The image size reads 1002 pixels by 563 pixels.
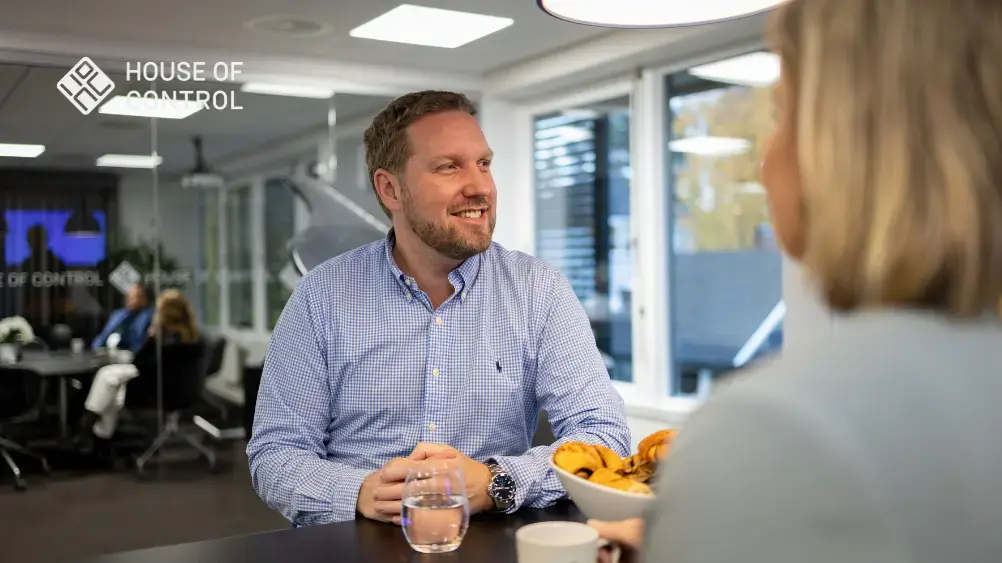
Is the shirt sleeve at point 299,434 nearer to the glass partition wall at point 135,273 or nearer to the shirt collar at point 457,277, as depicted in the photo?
the shirt collar at point 457,277

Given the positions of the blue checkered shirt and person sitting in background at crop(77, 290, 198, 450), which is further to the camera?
person sitting in background at crop(77, 290, 198, 450)

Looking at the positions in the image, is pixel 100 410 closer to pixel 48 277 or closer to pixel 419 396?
pixel 48 277

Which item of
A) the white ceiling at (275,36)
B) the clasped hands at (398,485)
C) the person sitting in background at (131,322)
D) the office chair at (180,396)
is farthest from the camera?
the office chair at (180,396)

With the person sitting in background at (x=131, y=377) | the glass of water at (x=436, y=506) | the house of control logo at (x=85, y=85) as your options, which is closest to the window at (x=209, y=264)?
the person sitting in background at (x=131, y=377)

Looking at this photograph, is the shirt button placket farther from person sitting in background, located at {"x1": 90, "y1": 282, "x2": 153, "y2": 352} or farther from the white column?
the white column

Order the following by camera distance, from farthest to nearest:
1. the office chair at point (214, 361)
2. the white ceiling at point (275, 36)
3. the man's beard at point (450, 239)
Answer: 1. the office chair at point (214, 361)
2. the white ceiling at point (275, 36)
3. the man's beard at point (450, 239)

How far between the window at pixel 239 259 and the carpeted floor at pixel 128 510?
2.40ft

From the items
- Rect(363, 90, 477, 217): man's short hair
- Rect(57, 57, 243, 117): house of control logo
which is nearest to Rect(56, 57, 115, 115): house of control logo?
Rect(57, 57, 243, 117): house of control logo

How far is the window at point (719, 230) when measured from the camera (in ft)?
14.7

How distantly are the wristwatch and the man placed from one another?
16cm

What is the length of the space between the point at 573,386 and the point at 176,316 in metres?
3.50

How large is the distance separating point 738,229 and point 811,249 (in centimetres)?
415

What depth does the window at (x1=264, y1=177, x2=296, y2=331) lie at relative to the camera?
5.26 m

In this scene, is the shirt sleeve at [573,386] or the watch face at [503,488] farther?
the shirt sleeve at [573,386]
